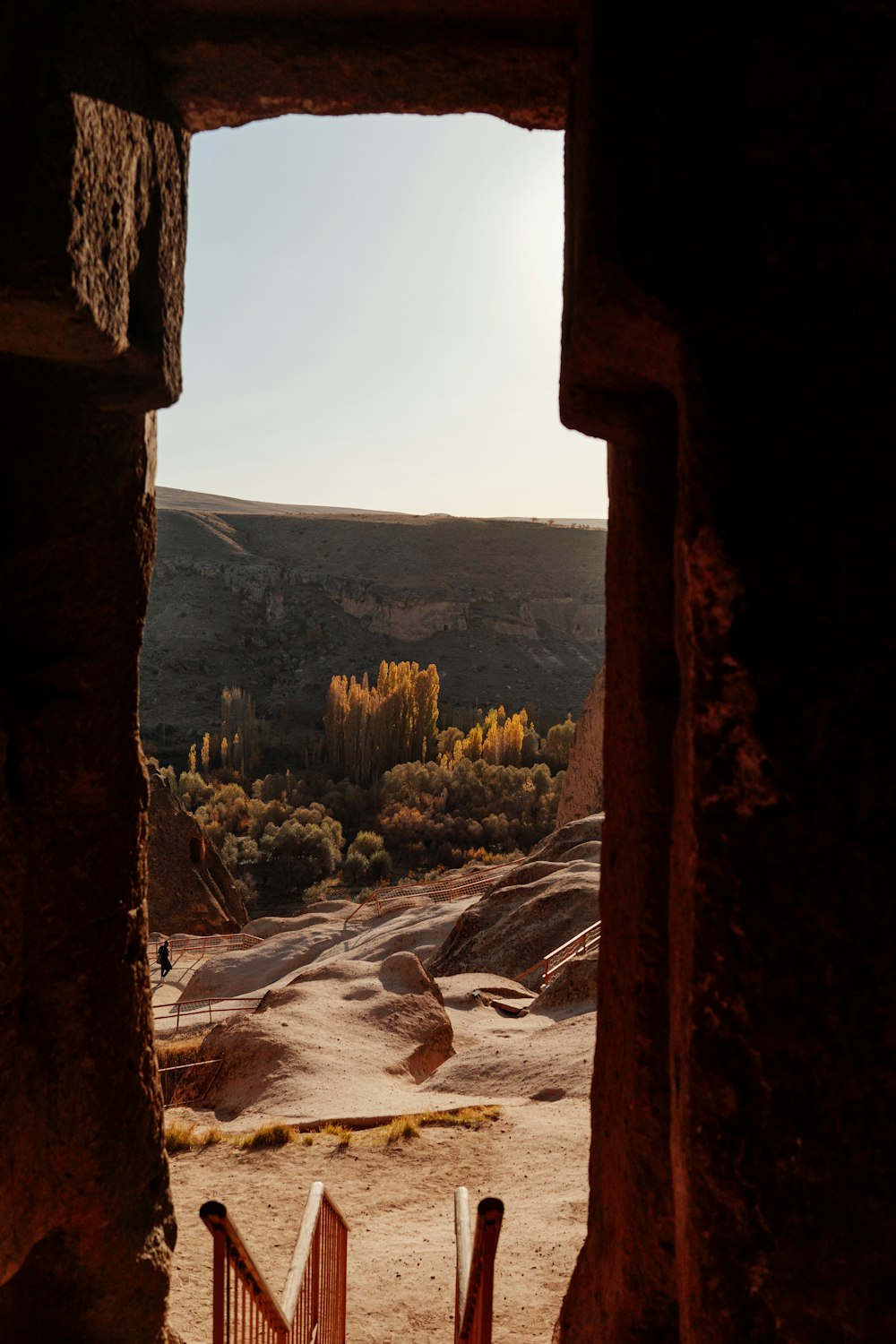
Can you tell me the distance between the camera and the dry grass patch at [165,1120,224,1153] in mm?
7074

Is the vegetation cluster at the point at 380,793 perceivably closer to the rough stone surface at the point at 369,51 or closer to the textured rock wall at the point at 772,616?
the rough stone surface at the point at 369,51

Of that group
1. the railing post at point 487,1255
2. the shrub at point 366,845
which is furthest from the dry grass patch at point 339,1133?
the shrub at point 366,845

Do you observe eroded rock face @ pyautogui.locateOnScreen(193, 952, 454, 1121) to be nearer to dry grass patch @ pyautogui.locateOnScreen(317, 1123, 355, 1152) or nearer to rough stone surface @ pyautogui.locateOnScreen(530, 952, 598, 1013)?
dry grass patch @ pyautogui.locateOnScreen(317, 1123, 355, 1152)

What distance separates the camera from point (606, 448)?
9.60 ft

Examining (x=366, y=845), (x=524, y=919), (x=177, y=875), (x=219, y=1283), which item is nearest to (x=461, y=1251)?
(x=219, y=1283)

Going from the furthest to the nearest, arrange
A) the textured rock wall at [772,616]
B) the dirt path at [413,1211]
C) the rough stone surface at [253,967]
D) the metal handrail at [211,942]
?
the metal handrail at [211,942] < the rough stone surface at [253,967] < the dirt path at [413,1211] < the textured rock wall at [772,616]

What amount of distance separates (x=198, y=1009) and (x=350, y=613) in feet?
173

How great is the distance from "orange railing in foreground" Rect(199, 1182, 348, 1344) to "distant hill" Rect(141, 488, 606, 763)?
45.4m

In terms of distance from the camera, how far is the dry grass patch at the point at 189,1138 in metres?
7.07

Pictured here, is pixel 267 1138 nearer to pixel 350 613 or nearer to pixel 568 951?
pixel 568 951

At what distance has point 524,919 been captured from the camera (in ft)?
47.6

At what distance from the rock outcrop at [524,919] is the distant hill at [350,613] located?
112 feet

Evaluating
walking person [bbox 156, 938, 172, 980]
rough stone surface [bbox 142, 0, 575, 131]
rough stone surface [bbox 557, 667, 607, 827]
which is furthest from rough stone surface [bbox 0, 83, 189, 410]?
rough stone surface [bbox 557, 667, 607, 827]

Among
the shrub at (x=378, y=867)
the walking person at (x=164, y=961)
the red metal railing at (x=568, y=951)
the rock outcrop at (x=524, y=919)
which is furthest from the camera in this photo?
the shrub at (x=378, y=867)
